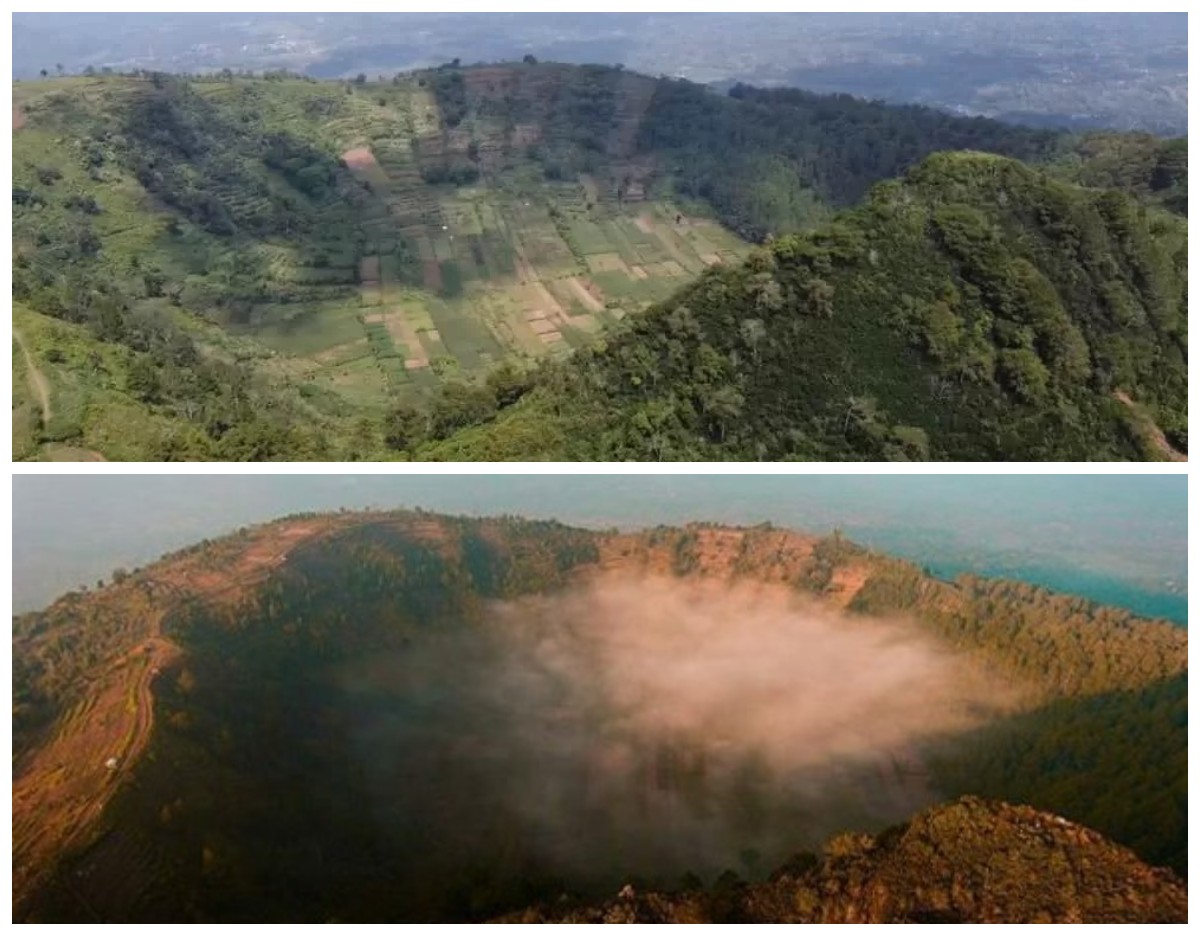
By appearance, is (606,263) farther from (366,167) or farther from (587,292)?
(366,167)

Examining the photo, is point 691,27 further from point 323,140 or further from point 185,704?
point 185,704

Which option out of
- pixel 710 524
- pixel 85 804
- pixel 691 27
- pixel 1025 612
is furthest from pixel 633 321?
pixel 691 27

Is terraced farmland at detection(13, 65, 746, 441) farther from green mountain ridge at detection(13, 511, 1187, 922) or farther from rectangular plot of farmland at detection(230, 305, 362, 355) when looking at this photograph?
green mountain ridge at detection(13, 511, 1187, 922)

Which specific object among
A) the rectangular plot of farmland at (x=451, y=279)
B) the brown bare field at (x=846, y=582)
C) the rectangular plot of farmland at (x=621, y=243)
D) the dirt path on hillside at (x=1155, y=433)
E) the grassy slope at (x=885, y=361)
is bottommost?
the rectangular plot of farmland at (x=451, y=279)

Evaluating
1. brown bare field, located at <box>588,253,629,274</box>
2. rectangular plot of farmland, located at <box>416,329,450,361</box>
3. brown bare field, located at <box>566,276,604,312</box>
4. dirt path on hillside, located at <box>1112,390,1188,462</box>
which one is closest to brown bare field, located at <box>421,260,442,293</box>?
rectangular plot of farmland, located at <box>416,329,450,361</box>

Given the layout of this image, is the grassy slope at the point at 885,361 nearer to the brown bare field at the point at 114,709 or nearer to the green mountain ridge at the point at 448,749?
the green mountain ridge at the point at 448,749

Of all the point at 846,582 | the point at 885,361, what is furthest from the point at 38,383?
the point at 885,361

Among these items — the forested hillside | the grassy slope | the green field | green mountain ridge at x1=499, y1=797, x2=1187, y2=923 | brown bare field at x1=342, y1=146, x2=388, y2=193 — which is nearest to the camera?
green mountain ridge at x1=499, y1=797, x2=1187, y2=923

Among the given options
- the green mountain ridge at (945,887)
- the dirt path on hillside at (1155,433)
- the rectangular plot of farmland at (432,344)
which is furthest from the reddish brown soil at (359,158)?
the green mountain ridge at (945,887)
